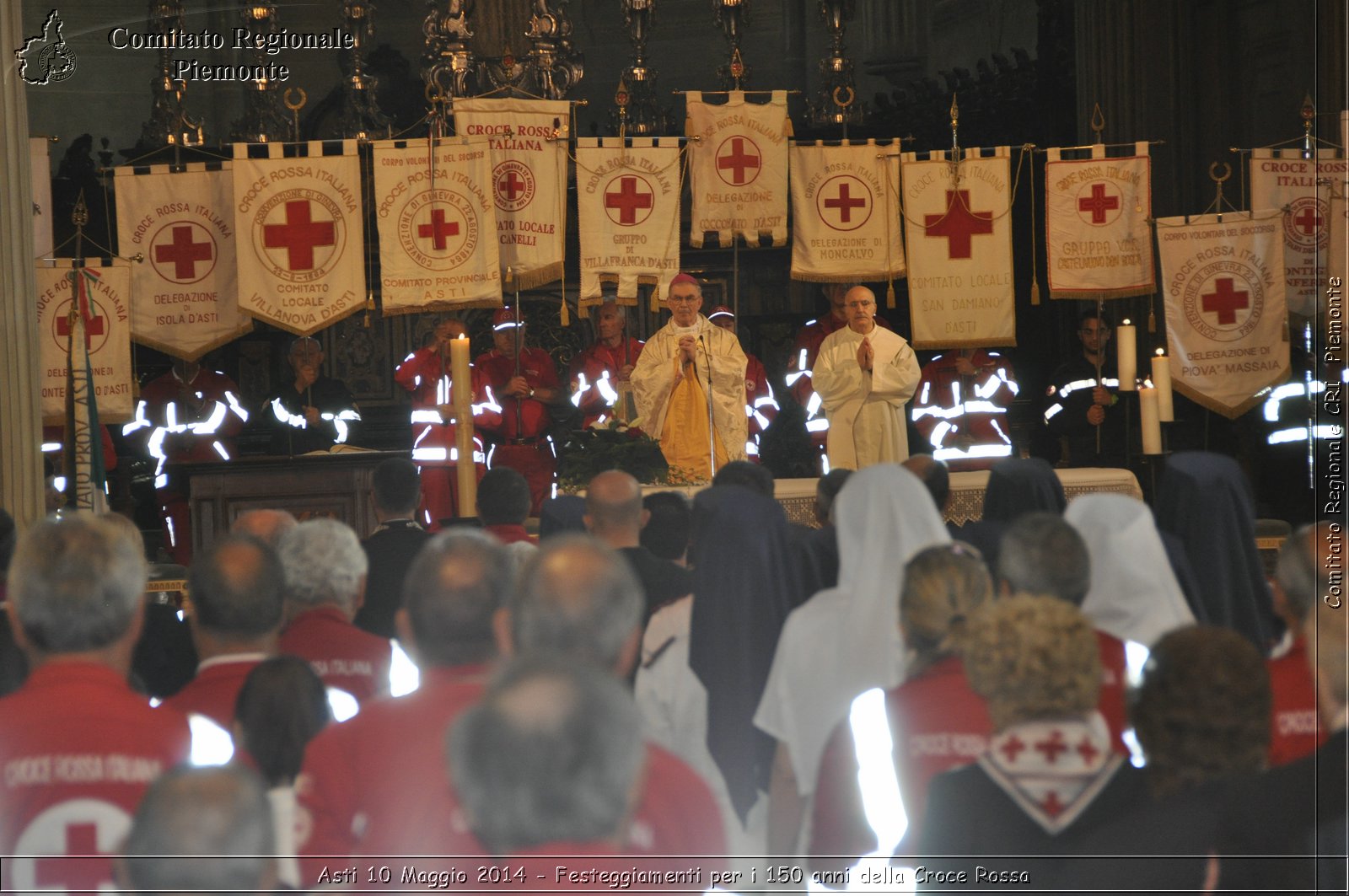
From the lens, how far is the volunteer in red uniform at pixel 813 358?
12.0m

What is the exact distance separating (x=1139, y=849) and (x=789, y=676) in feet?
4.23

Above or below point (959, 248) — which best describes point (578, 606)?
below

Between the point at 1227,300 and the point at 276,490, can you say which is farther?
the point at 1227,300

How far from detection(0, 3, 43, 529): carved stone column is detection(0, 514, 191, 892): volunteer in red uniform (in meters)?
3.72

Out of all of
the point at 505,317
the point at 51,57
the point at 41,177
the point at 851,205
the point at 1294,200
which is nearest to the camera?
the point at 41,177

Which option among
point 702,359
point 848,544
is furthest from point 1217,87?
point 848,544

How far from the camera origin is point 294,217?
10781 millimetres

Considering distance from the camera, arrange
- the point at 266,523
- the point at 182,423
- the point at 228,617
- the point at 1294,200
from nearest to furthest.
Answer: the point at 228,617, the point at 266,523, the point at 1294,200, the point at 182,423

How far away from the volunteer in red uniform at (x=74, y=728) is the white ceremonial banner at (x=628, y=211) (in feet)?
27.5

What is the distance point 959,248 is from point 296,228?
4640mm

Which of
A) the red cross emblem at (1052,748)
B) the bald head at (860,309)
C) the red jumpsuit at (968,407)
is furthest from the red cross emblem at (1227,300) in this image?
the red cross emblem at (1052,748)

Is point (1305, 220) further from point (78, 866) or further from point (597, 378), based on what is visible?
point (78, 866)

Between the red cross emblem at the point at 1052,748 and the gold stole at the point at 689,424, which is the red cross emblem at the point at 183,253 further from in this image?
the red cross emblem at the point at 1052,748

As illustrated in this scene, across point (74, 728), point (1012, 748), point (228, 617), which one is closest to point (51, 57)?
point (228, 617)
